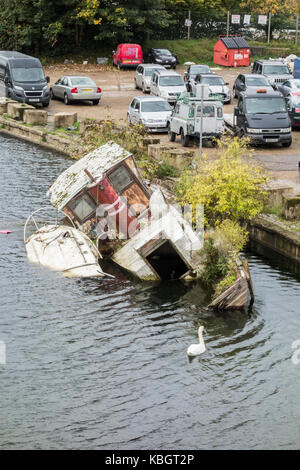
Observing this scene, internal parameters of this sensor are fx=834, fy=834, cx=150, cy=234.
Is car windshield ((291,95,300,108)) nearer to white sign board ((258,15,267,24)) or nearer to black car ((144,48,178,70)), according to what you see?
black car ((144,48,178,70))

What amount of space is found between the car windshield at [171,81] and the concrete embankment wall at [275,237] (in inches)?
839

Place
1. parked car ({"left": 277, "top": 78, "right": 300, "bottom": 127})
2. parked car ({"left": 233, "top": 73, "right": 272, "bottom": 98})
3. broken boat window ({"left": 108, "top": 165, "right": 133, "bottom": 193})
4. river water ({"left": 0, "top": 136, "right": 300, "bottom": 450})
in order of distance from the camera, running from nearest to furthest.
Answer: river water ({"left": 0, "top": 136, "right": 300, "bottom": 450}) → broken boat window ({"left": 108, "top": 165, "right": 133, "bottom": 193}) → parked car ({"left": 277, "top": 78, "right": 300, "bottom": 127}) → parked car ({"left": 233, "top": 73, "right": 272, "bottom": 98})

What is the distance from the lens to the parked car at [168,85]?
4381 centimetres

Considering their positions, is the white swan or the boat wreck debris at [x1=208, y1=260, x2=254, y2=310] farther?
the boat wreck debris at [x1=208, y1=260, x2=254, y2=310]

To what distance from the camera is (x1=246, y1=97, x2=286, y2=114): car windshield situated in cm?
3441

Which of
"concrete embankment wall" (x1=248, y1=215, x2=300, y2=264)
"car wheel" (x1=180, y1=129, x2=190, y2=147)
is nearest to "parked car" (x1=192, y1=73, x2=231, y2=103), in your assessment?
"car wheel" (x1=180, y1=129, x2=190, y2=147)

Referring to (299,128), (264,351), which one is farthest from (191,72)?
(264,351)

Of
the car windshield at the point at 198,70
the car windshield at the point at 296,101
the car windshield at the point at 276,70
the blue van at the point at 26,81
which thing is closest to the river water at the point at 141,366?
the car windshield at the point at 296,101

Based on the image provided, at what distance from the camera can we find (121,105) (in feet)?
152

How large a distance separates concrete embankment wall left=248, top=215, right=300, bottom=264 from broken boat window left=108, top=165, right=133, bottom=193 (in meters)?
3.87

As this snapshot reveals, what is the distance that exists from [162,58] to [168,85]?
13884 mm

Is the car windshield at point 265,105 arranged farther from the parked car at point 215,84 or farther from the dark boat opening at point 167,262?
the dark boat opening at point 167,262
